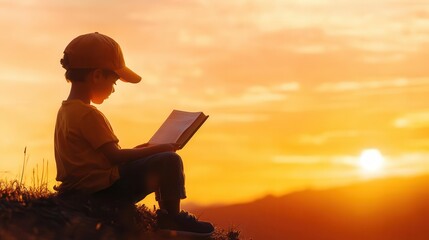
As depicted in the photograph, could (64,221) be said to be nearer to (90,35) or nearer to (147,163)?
(147,163)

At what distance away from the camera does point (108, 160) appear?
9.46 m

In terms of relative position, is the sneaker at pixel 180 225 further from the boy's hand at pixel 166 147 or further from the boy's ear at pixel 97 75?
the boy's ear at pixel 97 75

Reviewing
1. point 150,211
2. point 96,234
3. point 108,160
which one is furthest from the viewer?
point 150,211

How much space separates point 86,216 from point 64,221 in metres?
A: 0.42

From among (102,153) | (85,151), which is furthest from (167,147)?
(85,151)

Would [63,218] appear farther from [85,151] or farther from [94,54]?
[94,54]

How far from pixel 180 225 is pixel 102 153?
1.11 m

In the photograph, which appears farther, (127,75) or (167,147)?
(127,75)

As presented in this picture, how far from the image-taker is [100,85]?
9.67 metres

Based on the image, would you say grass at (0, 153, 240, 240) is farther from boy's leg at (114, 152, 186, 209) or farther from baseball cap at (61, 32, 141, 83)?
baseball cap at (61, 32, 141, 83)

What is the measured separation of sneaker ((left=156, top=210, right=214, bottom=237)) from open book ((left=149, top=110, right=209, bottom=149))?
0.74m

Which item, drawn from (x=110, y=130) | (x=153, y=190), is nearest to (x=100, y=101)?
(x=110, y=130)

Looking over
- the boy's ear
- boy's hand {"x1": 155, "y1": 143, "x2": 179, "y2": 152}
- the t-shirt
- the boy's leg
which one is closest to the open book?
boy's hand {"x1": 155, "y1": 143, "x2": 179, "y2": 152}

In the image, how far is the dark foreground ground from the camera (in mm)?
8508
